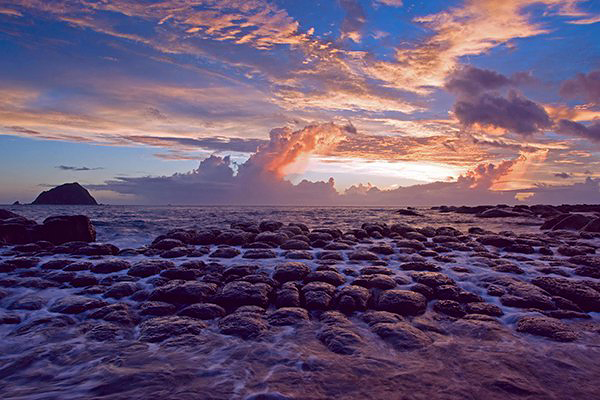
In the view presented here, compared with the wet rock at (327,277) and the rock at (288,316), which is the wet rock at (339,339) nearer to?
the rock at (288,316)

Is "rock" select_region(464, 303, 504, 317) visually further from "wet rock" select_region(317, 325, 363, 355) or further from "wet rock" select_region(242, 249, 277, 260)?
"wet rock" select_region(242, 249, 277, 260)

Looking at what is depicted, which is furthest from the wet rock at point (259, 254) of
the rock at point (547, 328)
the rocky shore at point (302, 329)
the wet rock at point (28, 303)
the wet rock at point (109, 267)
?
the rock at point (547, 328)

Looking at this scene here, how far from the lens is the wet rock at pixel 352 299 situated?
7.35m

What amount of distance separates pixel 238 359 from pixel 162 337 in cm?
154

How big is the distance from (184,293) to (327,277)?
3.37 m

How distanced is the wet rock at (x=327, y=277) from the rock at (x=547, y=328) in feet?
12.6

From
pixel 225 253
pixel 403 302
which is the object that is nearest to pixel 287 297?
pixel 403 302

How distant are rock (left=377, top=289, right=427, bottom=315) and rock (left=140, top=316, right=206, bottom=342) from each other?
3587 millimetres

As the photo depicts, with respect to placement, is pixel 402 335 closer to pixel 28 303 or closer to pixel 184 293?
pixel 184 293

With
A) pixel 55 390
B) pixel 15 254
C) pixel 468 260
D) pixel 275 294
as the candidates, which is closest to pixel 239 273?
pixel 275 294

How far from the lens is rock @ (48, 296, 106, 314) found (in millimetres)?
7121

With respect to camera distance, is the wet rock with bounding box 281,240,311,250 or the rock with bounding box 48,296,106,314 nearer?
the rock with bounding box 48,296,106,314

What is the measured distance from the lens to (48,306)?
7.45 meters

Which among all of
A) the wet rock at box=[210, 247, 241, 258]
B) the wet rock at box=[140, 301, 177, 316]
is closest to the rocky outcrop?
the wet rock at box=[210, 247, 241, 258]
